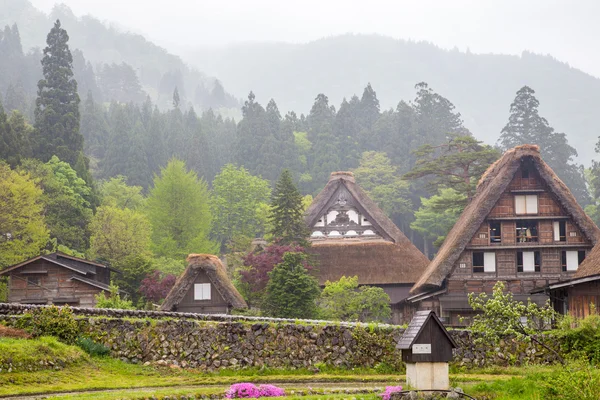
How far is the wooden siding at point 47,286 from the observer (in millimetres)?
50938

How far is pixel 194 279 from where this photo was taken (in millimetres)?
50844

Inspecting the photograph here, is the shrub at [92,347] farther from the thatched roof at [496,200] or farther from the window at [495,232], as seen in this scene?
A: the window at [495,232]

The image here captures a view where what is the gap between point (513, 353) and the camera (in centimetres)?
3197

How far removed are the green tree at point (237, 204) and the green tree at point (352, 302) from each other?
4314 cm

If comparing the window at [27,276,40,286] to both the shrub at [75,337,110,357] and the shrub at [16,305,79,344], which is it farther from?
the shrub at [75,337,110,357]

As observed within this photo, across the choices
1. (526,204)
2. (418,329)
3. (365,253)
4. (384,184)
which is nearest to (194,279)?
(365,253)

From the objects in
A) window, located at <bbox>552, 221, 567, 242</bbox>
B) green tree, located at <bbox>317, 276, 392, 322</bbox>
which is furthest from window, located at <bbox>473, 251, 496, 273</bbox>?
green tree, located at <bbox>317, 276, 392, 322</bbox>

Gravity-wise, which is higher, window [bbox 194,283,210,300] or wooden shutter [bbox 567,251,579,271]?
wooden shutter [bbox 567,251,579,271]

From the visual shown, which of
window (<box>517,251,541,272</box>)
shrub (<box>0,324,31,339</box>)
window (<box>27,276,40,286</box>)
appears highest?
window (<box>517,251,541,272</box>)

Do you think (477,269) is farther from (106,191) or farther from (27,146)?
(106,191)

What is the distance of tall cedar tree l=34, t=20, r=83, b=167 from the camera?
3408 inches

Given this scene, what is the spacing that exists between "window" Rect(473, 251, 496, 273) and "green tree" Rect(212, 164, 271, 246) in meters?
45.9

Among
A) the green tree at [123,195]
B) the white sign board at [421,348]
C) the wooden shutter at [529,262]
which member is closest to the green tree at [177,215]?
the green tree at [123,195]

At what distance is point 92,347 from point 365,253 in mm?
31192
